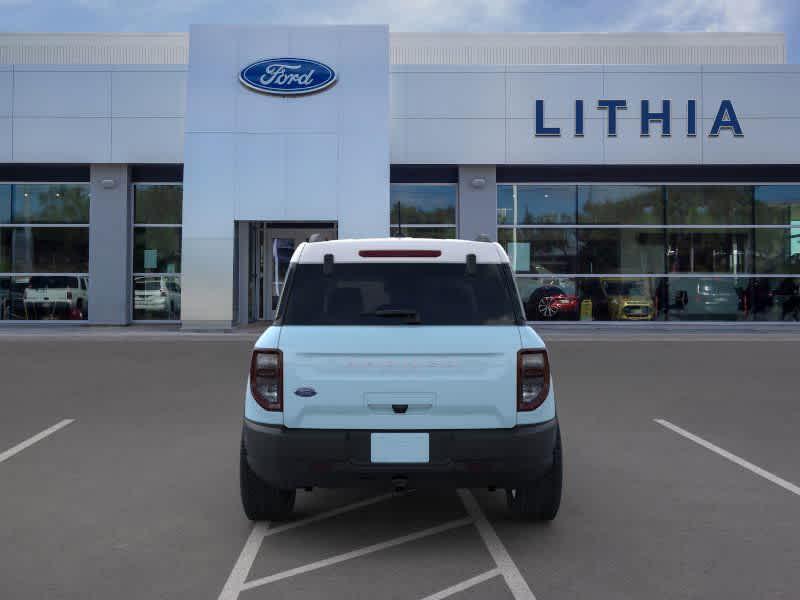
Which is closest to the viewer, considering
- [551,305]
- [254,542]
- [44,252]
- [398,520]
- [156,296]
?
[254,542]

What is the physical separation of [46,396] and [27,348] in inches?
317

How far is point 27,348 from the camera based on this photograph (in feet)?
60.7

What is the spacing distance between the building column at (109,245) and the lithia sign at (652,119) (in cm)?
1190

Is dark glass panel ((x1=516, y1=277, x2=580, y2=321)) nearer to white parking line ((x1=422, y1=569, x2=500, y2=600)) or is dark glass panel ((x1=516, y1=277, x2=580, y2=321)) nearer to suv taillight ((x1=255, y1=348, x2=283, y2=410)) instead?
suv taillight ((x1=255, y1=348, x2=283, y2=410))

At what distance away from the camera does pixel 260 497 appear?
5105mm

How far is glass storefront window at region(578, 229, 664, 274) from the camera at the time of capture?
25.1 m

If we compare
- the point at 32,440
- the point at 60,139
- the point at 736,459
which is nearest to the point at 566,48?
the point at 60,139

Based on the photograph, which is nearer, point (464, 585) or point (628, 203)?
point (464, 585)

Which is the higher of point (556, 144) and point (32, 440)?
point (556, 144)

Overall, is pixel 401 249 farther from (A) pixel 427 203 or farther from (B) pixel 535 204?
(B) pixel 535 204

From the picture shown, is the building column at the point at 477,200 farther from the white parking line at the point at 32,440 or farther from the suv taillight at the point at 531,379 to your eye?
the suv taillight at the point at 531,379

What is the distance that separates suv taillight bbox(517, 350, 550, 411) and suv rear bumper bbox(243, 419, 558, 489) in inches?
6.2

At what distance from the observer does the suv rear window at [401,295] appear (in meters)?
4.76

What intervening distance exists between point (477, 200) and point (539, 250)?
2.35 meters
